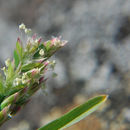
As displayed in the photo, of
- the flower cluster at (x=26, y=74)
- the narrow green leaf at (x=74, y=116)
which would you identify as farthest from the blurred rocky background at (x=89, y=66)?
the flower cluster at (x=26, y=74)

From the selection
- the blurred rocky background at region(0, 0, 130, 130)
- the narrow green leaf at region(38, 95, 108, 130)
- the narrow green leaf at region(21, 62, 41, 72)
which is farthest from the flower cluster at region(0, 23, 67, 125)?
the blurred rocky background at region(0, 0, 130, 130)

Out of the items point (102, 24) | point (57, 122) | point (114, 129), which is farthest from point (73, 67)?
point (57, 122)

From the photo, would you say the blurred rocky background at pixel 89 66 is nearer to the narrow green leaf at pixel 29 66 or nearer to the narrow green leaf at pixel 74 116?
the narrow green leaf at pixel 74 116

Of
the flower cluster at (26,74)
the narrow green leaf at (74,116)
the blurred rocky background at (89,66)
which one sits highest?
the blurred rocky background at (89,66)

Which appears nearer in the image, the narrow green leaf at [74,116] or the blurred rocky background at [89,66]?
the narrow green leaf at [74,116]

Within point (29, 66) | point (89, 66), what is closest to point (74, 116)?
point (29, 66)

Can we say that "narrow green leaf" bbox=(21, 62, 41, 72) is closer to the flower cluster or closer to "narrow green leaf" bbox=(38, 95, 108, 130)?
the flower cluster

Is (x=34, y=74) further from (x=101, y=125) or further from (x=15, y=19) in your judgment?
(x=15, y=19)
